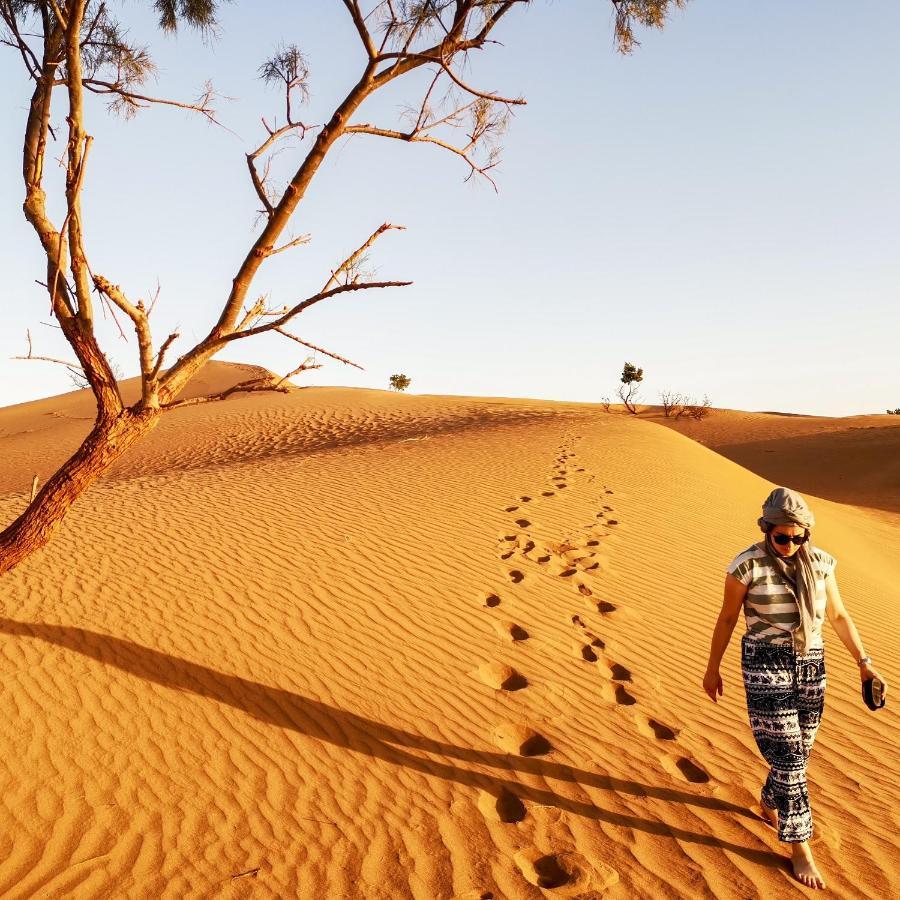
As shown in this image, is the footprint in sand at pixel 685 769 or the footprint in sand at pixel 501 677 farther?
the footprint in sand at pixel 501 677

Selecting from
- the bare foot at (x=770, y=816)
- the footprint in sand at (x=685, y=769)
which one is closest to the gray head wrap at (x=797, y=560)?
the bare foot at (x=770, y=816)

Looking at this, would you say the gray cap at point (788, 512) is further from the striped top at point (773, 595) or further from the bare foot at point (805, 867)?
the bare foot at point (805, 867)

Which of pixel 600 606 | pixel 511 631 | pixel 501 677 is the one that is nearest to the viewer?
pixel 501 677

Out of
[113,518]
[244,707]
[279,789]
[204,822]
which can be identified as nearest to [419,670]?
[244,707]

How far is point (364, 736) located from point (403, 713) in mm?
372

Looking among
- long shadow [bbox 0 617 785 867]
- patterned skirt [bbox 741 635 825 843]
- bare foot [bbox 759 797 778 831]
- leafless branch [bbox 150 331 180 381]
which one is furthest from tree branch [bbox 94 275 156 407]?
bare foot [bbox 759 797 778 831]

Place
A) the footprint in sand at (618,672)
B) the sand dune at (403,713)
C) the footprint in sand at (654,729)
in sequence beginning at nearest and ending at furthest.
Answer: the sand dune at (403,713) < the footprint in sand at (654,729) < the footprint in sand at (618,672)

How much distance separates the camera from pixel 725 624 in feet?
11.9

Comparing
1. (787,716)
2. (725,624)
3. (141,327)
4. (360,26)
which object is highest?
(360,26)

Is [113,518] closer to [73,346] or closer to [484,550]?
[484,550]

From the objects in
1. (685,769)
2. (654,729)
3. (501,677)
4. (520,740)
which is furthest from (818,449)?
(520,740)

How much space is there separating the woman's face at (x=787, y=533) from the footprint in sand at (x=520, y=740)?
6.84 ft

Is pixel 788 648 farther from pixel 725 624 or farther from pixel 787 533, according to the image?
pixel 787 533

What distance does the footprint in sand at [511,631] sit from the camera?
6398 mm
